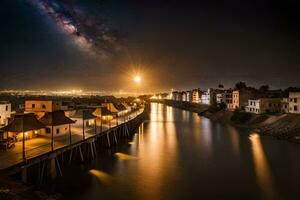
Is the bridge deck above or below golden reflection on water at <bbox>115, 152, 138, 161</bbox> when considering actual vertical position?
above

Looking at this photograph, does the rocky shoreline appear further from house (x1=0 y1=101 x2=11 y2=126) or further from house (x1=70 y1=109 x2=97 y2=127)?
house (x1=0 y1=101 x2=11 y2=126)

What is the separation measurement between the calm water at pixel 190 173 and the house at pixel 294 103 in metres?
15.7

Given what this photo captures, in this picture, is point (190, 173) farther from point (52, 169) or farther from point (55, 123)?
point (55, 123)

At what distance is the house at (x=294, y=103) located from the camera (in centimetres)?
4581

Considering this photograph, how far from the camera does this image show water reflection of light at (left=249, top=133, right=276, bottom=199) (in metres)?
18.3

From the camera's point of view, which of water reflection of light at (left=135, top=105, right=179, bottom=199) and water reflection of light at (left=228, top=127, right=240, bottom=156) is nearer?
water reflection of light at (left=135, top=105, right=179, bottom=199)

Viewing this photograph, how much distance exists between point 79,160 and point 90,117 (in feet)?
37.7

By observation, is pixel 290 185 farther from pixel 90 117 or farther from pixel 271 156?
pixel 90 117

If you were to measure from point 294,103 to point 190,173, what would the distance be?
37251 millimetres

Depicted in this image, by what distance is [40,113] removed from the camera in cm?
3089

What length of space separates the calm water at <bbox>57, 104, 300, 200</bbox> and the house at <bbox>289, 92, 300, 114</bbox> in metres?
15.7

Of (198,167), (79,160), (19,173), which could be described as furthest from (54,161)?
(198,167)

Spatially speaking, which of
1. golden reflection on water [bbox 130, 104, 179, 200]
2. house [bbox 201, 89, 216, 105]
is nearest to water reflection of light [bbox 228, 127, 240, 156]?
golden reflection on water [bbox 130, 104, 179, 200]

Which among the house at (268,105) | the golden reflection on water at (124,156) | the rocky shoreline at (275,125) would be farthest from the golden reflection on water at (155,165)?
A: the house at (268,105)
